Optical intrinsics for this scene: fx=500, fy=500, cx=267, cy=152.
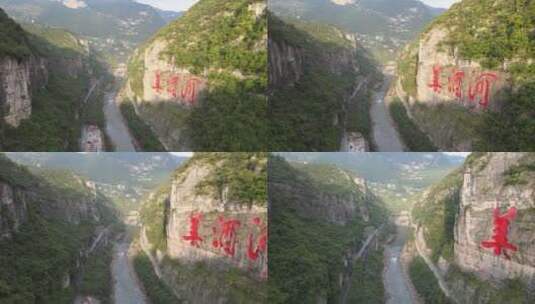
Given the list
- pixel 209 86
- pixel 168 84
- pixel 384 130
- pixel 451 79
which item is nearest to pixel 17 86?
pixel 168 84

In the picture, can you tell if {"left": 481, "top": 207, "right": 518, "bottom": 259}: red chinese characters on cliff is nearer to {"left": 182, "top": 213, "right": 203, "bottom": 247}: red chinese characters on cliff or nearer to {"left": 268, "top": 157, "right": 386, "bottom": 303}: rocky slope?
{"left": 268, "top": 157, "right": 386, "bottom": 303}: rocky slope

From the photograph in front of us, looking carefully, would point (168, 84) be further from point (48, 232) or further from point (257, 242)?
point (48, 232)

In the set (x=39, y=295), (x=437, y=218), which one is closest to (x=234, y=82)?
(x=437, y=218)

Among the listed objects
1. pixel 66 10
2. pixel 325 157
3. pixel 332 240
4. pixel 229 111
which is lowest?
pixel 332 240

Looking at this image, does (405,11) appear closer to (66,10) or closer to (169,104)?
(169,104)

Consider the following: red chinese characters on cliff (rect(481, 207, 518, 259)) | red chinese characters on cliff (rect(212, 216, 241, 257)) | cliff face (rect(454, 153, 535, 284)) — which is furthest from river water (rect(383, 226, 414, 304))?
red chinese characters on cliff (rect(212, 216, 241, 257))

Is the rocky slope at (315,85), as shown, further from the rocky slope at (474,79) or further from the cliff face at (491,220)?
the cliff face at (491,220)

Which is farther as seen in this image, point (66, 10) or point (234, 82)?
point (66, 10)
